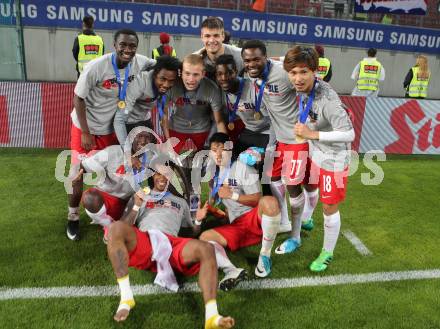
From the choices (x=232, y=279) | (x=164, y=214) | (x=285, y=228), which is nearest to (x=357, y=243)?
(x=285, y=228)

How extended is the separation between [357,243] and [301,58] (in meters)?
2.13

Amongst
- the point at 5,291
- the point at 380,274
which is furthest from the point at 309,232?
the point at 5,291

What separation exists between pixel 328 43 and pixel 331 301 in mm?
12612

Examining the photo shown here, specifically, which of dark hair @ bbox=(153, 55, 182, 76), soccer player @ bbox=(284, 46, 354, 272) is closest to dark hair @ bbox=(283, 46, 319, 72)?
soccer player @ bbox=(284, 46, 354, 272)

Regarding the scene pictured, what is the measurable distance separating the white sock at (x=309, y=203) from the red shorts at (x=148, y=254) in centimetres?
153

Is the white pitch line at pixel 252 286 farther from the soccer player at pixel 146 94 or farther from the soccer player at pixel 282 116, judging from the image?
the soccer player at pixel 146 94

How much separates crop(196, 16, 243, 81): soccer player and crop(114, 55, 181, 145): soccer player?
34 centimetres

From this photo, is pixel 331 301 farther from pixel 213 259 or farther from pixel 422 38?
pixel 422 38

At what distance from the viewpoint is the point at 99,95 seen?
4.16 m

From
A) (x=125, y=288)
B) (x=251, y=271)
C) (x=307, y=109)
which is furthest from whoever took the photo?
(x=251, y=271)

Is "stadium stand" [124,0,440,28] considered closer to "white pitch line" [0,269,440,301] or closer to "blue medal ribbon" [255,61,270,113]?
"blue medal ribbon" [255,61,270,113]

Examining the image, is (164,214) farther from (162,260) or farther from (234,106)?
(234,106)

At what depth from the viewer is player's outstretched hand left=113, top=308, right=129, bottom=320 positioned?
2746 mm

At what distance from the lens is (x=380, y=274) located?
3.73 m
